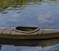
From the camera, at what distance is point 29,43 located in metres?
7.63

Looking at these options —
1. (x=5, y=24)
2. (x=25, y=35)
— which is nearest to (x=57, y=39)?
(x=25, y=35)

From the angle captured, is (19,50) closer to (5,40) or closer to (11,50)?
(11,50)

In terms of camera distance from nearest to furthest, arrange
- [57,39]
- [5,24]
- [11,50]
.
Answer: [11,50] < [57,39] < [5,24]

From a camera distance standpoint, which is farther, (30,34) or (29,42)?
(29,42)

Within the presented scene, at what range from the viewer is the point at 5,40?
8.00m

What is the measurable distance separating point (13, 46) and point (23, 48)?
58 cm

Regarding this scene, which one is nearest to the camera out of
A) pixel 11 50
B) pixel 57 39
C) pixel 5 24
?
pixel 11 50

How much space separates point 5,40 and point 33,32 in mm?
→ 1629

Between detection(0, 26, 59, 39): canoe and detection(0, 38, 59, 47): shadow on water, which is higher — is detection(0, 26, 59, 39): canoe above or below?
above

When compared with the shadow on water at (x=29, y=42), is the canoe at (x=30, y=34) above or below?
Answer: above

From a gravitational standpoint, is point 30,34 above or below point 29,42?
above

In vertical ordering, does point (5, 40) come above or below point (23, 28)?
below

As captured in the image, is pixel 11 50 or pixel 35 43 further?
pixel 35 43

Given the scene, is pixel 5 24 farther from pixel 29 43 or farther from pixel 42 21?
pixel 29 43
